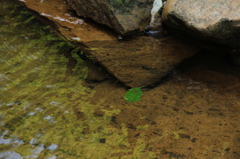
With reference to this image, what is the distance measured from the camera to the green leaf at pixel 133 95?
3.05 meters

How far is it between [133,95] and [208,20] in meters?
1.51

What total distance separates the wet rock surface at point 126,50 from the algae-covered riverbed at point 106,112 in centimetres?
19

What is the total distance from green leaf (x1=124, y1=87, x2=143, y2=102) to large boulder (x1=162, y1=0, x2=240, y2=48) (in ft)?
4.16

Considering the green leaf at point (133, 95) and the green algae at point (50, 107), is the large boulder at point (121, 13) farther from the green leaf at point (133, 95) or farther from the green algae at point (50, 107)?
the green leaf at point (133, 95)

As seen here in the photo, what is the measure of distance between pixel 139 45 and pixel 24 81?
1893mm

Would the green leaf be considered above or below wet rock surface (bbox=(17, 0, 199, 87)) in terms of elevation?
below

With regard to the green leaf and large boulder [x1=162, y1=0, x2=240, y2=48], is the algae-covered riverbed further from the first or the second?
large boulder [x1=162, y1=0, x2=240, y2=48]

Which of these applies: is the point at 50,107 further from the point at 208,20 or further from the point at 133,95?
the point at 208,20

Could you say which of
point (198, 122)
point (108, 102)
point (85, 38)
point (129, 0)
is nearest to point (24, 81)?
point (108, 102)

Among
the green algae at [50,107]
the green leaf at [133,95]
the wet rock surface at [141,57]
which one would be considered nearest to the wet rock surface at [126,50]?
the wet rock surface at [141,57]

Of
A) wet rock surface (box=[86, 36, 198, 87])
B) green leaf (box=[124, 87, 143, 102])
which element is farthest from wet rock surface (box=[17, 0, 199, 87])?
green leaf (box=[124, 87, 143, 102])

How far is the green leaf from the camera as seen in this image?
120 inches

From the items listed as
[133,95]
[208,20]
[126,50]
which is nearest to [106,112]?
[133,95]

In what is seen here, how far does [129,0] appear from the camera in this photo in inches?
181
